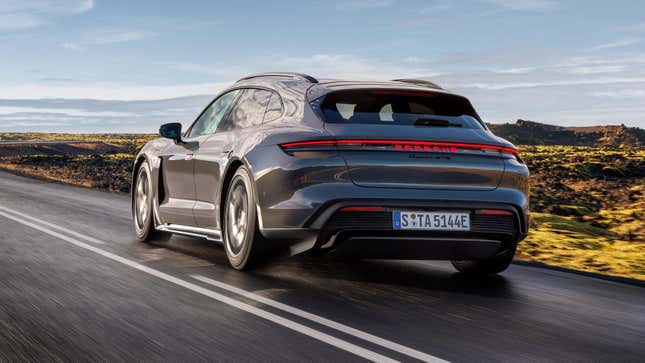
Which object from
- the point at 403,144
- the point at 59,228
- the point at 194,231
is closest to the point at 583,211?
the point at 59,228

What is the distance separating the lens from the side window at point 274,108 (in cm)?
723

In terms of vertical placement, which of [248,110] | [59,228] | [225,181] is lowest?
[59,228]

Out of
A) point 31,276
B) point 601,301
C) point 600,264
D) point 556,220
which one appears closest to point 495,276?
point 601,301

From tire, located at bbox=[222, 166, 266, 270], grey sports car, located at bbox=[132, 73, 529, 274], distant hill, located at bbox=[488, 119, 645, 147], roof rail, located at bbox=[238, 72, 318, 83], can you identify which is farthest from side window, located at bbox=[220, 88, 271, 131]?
distant hill, located at bbox=[488, 119, 645, 147]

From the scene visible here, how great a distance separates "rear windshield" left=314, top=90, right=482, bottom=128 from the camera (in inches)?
266

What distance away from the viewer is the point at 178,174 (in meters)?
8.77

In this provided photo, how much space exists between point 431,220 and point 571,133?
135 meters

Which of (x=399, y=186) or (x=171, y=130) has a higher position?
(x=171, y=130)

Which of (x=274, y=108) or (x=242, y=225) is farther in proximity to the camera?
(x=274, y=108)

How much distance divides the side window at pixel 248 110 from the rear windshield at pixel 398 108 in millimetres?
846

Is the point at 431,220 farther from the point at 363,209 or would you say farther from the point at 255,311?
the point at 255,311

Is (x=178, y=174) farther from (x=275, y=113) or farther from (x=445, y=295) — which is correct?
(x=445, y=295)

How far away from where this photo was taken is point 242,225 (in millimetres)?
7219

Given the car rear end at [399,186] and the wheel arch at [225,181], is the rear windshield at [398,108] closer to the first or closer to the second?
the car rear end at [399,186]
